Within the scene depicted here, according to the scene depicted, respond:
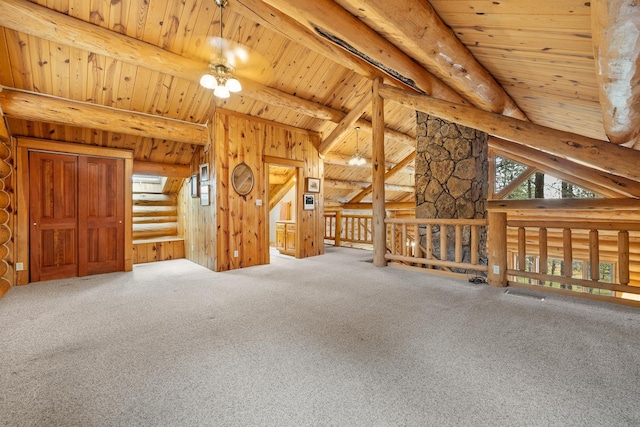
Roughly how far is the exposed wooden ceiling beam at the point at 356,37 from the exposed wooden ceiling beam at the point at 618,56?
2.02 meters

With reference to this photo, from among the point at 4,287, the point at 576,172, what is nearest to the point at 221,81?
the point at 4,287

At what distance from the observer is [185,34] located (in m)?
3.71

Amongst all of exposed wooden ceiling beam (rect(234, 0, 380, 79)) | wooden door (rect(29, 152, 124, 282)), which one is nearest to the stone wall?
exposed wooden ceiling beam (rect(234, 0, 380, 79))

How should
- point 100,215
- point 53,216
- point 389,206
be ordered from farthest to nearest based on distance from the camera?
point 389,206 < point 100,215 < point 53,216

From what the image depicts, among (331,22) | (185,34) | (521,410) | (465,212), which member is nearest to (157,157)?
(185,34)

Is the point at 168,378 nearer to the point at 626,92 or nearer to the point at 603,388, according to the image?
the point at 603,388

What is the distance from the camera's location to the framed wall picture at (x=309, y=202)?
6.08 m

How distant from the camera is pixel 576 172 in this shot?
522 cm

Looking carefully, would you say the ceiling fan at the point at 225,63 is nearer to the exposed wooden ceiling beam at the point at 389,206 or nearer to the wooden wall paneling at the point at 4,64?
the wooden wall paneling at the point at 4,64

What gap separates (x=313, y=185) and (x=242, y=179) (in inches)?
66.7

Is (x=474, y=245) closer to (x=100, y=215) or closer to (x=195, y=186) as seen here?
(x=195, y=186)

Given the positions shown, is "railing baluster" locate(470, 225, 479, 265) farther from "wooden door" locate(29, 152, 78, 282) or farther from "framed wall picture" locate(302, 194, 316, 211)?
"wooden door" locate(29, 152, 78, 282)

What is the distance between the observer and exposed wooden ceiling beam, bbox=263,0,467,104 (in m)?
2.63

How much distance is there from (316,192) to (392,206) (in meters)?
5.12
